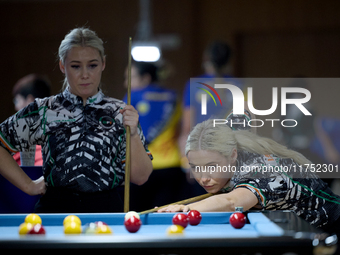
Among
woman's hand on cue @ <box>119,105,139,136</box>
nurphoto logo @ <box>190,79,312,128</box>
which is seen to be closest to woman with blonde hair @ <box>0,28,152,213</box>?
woman's hand on cue @ <box>119,105,139,136</box>

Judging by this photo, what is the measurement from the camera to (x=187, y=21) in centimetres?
497

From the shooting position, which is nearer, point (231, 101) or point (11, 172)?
point (11, 172)

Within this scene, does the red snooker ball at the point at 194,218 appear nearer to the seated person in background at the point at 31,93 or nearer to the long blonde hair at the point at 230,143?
the long blonde hair at the point at 230,143

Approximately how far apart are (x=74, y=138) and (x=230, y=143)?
2.55ft

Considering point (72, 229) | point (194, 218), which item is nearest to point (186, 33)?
point (194, 218)

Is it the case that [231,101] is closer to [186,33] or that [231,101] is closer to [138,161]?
[138,161]

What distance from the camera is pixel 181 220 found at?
1.46 m

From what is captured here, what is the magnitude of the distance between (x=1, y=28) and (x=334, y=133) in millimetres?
4155

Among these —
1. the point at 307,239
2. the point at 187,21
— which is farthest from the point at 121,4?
the point at 307,239

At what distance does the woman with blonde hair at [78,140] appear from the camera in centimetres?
202

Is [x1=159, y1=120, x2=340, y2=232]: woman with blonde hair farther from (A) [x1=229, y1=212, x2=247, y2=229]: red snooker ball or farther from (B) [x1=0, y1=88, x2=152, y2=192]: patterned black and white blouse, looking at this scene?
(B) [x1=0, y1=88, x2=152, y2=192]: patterned black and white blouse

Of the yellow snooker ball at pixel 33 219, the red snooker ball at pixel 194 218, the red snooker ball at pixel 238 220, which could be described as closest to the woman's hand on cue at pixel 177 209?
the red snooker ball at pixel 194 218

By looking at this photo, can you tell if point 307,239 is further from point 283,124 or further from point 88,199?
point 283,124

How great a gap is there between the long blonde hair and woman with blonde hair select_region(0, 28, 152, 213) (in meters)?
0.31
